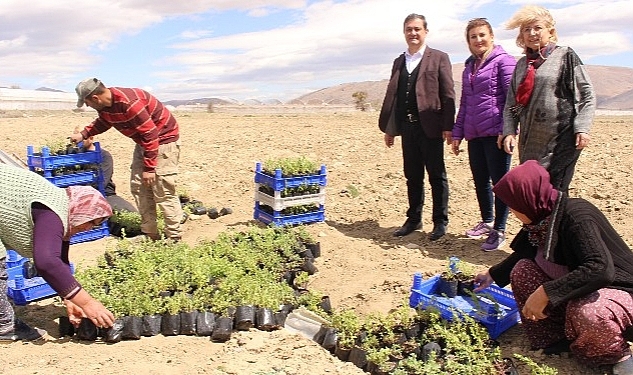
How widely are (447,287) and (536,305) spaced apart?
1.11 m

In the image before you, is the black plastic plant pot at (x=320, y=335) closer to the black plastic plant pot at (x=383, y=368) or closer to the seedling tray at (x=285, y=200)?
the black plastic plant pot at (x=383, y=368)

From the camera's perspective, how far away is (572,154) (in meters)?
4.72

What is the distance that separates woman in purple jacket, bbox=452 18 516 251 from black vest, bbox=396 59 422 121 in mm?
472

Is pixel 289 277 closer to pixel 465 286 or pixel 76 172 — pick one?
pixel 465 286

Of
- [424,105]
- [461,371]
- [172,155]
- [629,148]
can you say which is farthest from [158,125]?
[629,148]

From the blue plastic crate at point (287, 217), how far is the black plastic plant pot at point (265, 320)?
214 cm

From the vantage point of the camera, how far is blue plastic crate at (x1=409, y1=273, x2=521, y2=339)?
3.82 meters

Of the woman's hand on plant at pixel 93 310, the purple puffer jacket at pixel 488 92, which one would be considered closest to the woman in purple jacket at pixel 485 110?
the purple puffer jacket at pixel 488 92

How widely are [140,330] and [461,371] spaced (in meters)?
2.20

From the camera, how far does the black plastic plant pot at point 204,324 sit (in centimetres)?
404

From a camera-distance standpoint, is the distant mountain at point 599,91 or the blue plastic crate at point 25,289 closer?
the blue plastic crate at point 25,289

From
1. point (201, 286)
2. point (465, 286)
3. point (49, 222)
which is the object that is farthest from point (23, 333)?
point (465, 286)

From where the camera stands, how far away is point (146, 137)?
18.7 feet

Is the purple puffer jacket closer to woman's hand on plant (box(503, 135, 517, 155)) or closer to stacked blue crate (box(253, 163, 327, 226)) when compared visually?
woman's hand on plant (box(503, 135, 517, 155))
